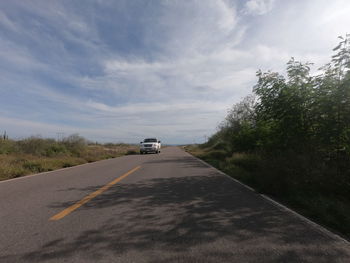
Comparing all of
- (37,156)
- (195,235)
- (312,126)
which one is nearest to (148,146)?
(37,156)

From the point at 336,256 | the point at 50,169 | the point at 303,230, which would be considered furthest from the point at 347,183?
the point at 50,169

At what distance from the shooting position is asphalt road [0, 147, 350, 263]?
2664mm

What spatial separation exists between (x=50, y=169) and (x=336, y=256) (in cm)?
1322

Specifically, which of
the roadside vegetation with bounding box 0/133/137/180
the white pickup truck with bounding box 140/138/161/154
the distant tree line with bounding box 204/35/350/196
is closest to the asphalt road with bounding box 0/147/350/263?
the distant tree line with bounding box 204/35/350/196

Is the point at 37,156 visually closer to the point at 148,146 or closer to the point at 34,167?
the point at 34,167

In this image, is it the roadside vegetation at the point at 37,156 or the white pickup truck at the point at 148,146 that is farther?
the white pickup truck at the point at 148,146

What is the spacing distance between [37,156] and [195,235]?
1892 cm

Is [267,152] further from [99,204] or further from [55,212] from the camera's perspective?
[55,212]

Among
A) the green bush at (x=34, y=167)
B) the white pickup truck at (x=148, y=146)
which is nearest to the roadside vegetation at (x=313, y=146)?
the green bush at (x=34, y=167)

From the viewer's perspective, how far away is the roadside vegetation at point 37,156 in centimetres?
1070

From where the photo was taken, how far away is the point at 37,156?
17.8 m

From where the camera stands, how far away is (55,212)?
4.34 meters

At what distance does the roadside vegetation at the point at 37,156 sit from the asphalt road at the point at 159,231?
249 inches

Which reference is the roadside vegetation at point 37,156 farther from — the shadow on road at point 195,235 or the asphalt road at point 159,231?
the shadow on road at point 195,235
